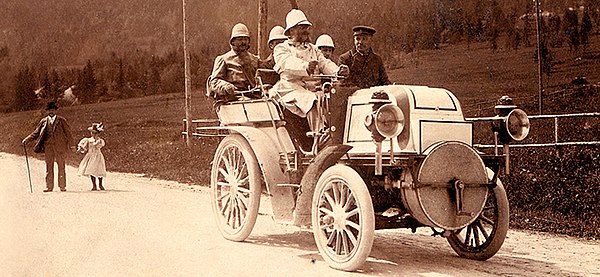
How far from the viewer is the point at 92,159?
14.1 metres

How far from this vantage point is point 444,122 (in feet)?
20.9

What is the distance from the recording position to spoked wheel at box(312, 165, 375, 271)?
5910 millimetres

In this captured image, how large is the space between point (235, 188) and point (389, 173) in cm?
246

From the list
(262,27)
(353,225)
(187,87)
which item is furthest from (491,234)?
(187,87)

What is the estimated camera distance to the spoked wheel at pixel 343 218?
591 centimetres

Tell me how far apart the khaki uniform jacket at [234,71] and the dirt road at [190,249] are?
1828 mm

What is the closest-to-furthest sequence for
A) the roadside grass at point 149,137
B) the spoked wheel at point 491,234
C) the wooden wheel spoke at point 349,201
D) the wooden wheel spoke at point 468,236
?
the wooden wheel spoke at point 349,201 < the spoked wheel at point 491,234 < the wooden wheel spoke at point 468,236 < the roadside grass at point 149,137

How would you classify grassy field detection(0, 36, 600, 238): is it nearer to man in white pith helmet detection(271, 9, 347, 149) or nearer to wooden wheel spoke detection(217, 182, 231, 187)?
man in white pith helmet detection(271, 9, 347, 149)

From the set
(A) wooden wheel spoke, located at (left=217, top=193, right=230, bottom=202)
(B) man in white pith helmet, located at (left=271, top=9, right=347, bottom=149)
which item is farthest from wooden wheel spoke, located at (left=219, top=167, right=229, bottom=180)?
(B) man in white pith helmet, located at (left=271, top=9, right=347, bottom=149)

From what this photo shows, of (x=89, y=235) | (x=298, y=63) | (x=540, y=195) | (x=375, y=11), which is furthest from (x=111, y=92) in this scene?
(x=375, y=11)

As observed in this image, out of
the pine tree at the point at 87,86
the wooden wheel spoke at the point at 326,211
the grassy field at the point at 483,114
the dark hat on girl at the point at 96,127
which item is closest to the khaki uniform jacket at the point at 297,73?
the wooden wheel spoke at the point at 326,211

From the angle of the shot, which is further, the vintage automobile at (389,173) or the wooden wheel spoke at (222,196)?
the wooden wheel spoke at (222,196)

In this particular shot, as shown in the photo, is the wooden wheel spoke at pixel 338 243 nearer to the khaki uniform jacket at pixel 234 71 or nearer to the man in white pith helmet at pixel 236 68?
the man in white pith helmet at pixel 236 68

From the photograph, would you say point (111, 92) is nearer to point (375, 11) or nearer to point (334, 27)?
point (334, 27)
